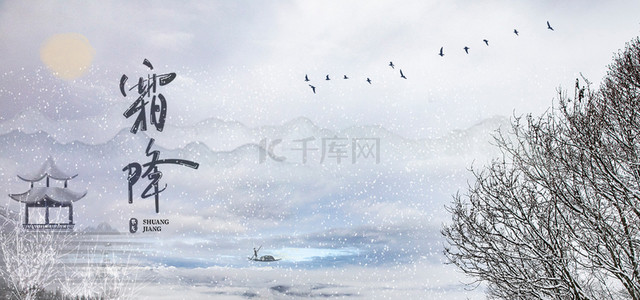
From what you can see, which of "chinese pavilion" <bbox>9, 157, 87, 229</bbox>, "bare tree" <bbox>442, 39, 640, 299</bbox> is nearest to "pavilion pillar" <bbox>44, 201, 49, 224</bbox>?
"chinese pavilion" <bbox>9, 157, 87, 229</bbox>

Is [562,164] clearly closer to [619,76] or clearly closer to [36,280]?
[619,76]

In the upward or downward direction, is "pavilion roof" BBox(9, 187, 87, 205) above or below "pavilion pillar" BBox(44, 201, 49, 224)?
above

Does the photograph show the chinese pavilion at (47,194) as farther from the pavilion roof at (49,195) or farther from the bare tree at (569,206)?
the bare tree at (569,206)

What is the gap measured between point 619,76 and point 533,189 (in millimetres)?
3363

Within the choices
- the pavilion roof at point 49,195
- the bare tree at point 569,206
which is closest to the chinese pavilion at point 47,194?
the pavilion roof at point 49,195

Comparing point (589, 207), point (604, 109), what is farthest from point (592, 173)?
point (604, 109)

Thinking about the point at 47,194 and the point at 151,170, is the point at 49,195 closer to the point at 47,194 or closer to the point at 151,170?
the point at 47,194

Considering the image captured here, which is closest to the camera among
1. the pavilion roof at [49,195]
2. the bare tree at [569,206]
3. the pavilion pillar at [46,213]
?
the bare tree at [569,206]

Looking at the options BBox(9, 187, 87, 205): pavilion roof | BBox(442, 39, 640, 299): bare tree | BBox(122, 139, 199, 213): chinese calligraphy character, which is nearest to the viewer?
BBox(442, 39, 640, 299): bare tree

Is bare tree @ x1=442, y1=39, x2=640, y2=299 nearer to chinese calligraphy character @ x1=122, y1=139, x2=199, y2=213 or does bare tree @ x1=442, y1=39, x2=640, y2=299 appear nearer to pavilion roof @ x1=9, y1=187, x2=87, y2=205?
chinese calligraphy character @ x1=122, y1=139, x2=199, y2=213

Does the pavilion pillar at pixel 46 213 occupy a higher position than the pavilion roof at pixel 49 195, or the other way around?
the pavilion roof at pixel 49 195

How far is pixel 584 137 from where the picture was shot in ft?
33.7

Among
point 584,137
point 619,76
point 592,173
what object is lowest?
point 592,173

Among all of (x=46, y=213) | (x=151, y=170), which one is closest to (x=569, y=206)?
(x=151, y=170)
